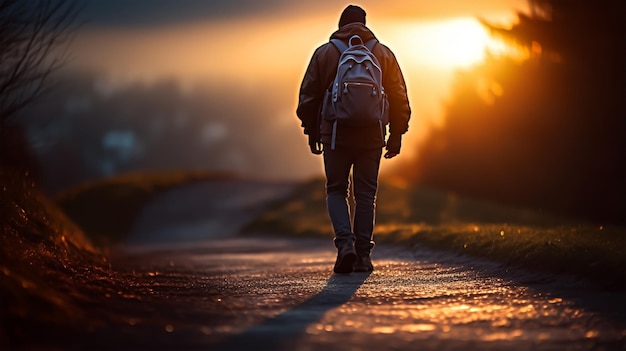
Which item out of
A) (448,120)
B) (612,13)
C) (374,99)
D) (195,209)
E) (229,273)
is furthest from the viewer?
(448,120)

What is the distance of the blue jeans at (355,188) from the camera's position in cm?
739

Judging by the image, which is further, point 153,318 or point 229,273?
point 229,273

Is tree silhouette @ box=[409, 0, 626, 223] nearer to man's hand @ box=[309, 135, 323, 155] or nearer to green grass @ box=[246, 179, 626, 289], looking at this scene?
green grass @ box=[246, 179, 626, 289]

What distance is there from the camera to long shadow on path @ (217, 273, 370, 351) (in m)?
4.09

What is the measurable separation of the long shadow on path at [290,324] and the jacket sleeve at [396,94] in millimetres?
1959

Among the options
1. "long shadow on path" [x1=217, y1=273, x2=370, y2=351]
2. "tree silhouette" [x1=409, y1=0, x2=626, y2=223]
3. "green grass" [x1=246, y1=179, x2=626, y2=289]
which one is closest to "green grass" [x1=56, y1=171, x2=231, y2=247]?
"green grass" [x1=246, y1=179, x2=626, y2=289]

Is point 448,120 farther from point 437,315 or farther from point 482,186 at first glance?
point 437,315

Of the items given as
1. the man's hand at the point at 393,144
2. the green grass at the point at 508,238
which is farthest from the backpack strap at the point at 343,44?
the green grass at the point at 508,238

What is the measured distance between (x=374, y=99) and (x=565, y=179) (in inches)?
889

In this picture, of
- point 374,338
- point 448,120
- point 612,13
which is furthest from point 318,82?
point 448,120

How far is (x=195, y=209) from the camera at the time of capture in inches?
1102

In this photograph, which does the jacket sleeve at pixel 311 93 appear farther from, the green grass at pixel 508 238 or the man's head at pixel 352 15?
the green grass at pixel 508 238

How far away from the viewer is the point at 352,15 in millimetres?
7691

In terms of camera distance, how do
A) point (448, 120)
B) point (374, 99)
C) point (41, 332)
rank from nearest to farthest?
point (41, 332)
point (374, 99)
point (448, 120)
